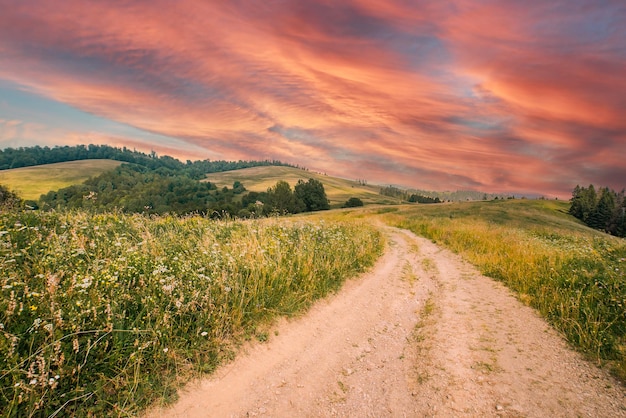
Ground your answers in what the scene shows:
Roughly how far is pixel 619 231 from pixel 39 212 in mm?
126201

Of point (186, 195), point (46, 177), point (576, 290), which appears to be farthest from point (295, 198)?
point (46, 177)

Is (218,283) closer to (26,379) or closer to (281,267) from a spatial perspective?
(281,267)

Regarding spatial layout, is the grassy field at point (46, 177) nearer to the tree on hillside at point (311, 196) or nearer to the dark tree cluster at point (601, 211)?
the tree on hillside at point (311, 196)

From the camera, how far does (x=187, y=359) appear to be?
498 cm

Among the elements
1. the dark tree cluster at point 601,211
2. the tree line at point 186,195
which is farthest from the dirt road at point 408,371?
the dark tree cluster at point 601,211

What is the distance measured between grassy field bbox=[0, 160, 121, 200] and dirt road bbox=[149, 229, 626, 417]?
146235mm

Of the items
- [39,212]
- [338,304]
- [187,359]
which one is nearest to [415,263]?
[338,304]

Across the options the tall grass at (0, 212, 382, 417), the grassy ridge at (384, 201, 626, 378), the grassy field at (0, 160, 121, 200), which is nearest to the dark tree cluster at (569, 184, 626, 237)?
the grassy ridge at (384, 201, 626, 378)

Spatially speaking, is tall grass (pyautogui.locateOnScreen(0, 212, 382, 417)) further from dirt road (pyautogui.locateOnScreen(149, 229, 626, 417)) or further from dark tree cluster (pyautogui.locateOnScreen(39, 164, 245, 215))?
dark tree cluster (pyautogui.locateOnScreen(39, 164, 245, 215))

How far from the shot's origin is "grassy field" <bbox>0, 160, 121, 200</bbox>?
388ft

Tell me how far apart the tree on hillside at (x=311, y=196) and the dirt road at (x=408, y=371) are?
3820 inches

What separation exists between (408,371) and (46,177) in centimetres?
18310

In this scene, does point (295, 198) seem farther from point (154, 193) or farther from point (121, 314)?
point (121, 314)

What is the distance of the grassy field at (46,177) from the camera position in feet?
388
